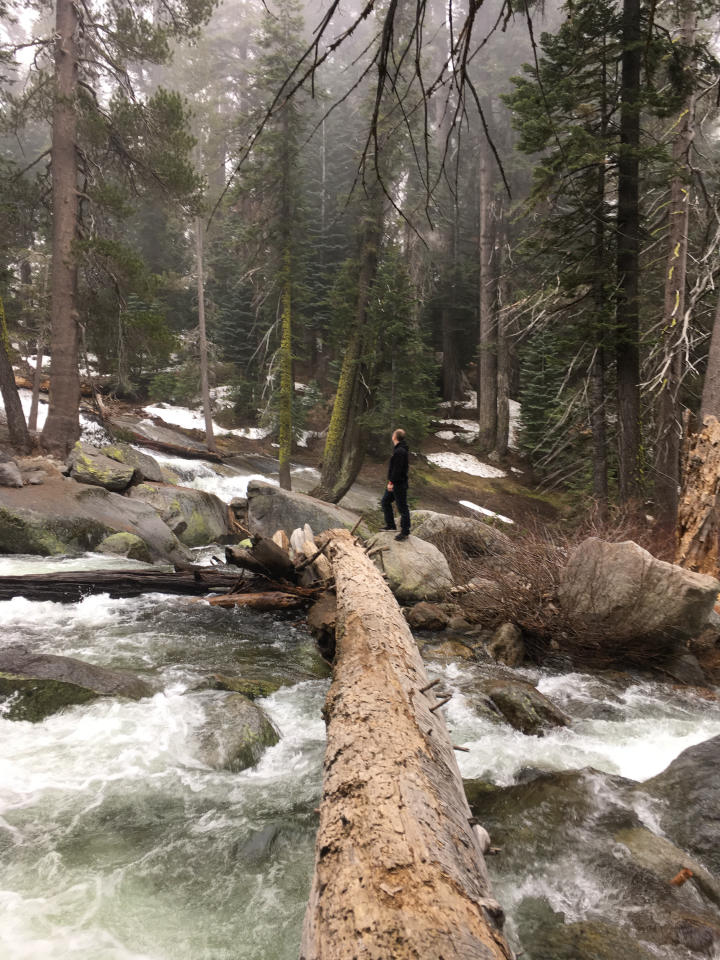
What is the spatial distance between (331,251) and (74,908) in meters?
32.4

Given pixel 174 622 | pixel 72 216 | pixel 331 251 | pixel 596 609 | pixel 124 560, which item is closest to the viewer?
pixel 596 609

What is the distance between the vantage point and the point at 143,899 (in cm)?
315

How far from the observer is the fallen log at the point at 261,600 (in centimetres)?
812

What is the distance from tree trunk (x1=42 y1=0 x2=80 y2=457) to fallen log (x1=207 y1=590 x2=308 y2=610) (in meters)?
8.53

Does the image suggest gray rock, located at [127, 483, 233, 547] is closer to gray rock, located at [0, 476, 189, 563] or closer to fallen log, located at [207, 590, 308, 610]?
gray rock, located at [0, 476, 189, 563]

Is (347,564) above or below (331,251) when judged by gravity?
below

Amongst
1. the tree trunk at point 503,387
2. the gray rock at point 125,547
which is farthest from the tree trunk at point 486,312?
the gray rock at point 125,547

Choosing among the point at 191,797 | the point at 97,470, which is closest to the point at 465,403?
the point at 97,470

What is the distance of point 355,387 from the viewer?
59.7 ft

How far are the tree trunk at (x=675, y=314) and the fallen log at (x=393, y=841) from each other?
898cm

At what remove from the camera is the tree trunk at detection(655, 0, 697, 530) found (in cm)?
1061

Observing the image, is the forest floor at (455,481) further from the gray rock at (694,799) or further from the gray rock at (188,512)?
the gray rock at (694,799)

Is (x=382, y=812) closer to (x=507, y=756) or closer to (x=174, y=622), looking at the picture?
(x=507, y=756)

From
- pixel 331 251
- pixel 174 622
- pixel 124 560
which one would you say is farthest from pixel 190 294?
pixel 174 622
